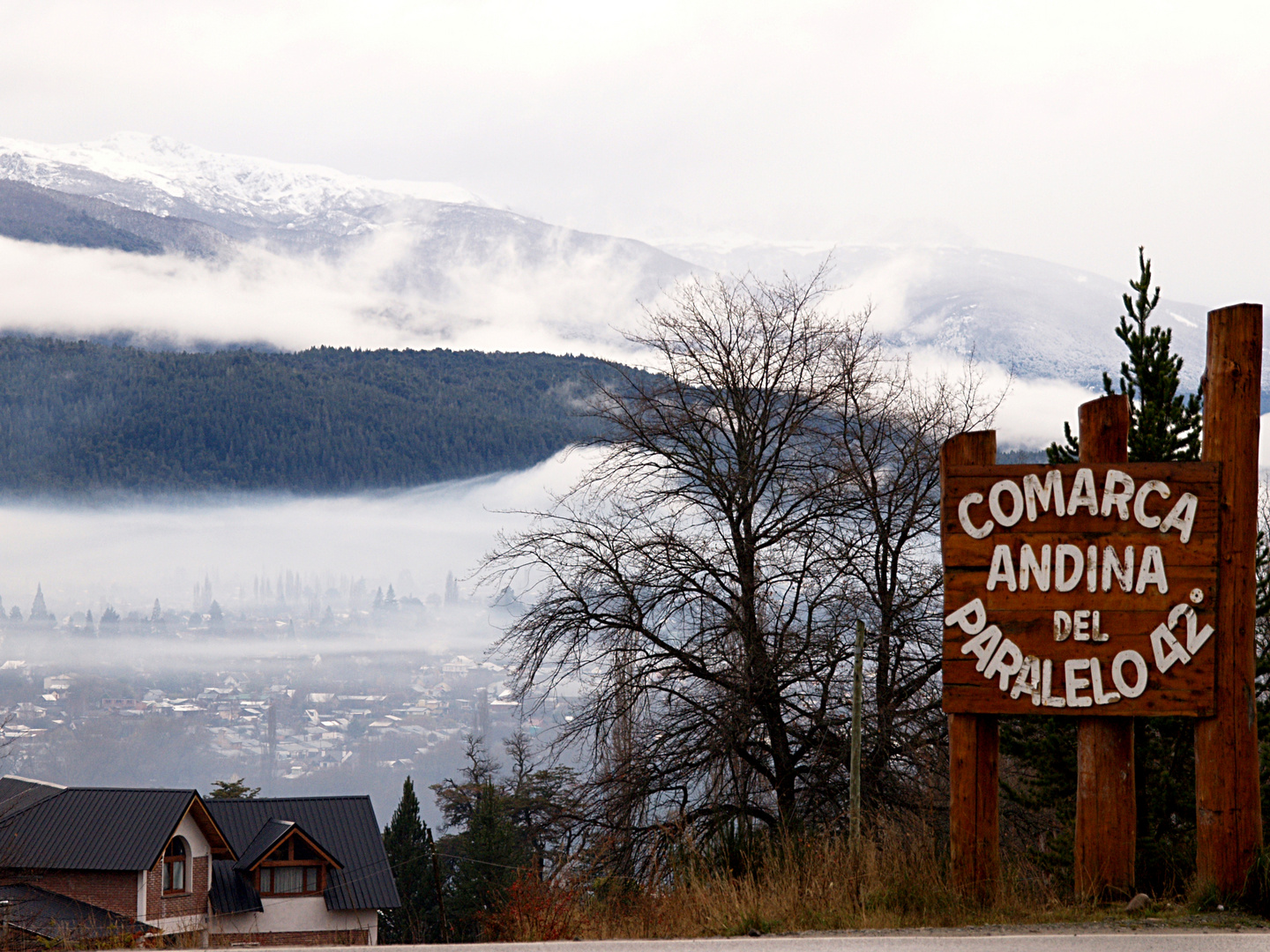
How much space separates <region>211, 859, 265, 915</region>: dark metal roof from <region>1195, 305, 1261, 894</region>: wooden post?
34897 mm

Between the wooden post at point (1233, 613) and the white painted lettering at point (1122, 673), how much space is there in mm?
461

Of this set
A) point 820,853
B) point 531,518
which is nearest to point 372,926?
point 531,518

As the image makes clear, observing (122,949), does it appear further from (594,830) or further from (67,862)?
(67,862)

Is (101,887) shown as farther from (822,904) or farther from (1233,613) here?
(1233,613)

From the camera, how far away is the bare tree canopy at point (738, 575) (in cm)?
1673

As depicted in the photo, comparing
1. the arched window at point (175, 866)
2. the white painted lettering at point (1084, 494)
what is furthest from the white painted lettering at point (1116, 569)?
the arched window at point (175, 866)

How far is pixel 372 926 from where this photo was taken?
33.4 meters

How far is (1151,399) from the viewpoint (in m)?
11.6

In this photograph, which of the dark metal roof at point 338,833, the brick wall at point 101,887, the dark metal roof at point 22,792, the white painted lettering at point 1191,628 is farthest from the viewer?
the dark metal roof at point 338,833

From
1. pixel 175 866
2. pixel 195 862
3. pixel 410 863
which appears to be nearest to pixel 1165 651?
pixel 175 866

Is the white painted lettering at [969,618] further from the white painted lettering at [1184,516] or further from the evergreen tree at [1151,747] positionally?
the evergreen tree at [1151,747]

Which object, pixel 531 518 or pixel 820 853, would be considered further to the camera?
pixel 531 518

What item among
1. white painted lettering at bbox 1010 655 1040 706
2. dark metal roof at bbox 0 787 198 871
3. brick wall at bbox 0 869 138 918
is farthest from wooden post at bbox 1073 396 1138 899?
brick wall at bbox 0 869 138 918

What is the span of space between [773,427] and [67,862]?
80.2 ft
